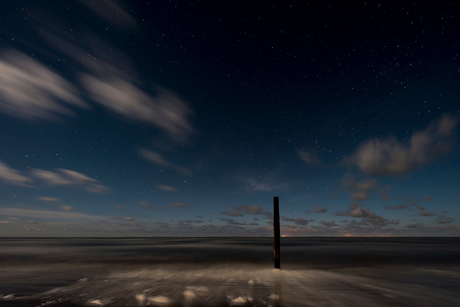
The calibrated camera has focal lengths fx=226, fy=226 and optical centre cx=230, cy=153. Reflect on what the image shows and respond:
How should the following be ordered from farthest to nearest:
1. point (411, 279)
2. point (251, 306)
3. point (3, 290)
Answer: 1. point (411, 279)
2. point (3, 290)
3. point (251, 306)

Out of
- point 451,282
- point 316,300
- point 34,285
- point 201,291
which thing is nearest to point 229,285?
point 201,291

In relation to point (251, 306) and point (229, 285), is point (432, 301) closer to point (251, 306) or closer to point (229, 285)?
point (251, 306)

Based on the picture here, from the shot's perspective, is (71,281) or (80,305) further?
(71,281)

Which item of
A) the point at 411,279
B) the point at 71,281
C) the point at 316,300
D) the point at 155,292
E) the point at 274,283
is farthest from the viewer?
the point at 411,279

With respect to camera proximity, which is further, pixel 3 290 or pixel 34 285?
pixel 34 285

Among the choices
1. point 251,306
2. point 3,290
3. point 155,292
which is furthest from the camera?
point 3,290

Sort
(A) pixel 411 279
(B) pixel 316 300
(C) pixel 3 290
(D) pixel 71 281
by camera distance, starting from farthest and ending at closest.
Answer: (A) pixel 411 279
(D) pixel 71 281
(C) pixel 3 290
(B) pixel 316 300

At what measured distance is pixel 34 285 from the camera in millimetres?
11945

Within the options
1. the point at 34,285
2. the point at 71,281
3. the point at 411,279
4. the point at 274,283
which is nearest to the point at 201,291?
the point at 274,283

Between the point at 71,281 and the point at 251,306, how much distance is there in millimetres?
11001

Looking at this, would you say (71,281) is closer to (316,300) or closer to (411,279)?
(316,300)

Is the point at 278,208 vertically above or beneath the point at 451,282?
above

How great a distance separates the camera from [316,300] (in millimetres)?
9117

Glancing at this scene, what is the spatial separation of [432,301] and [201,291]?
9.84 metres
